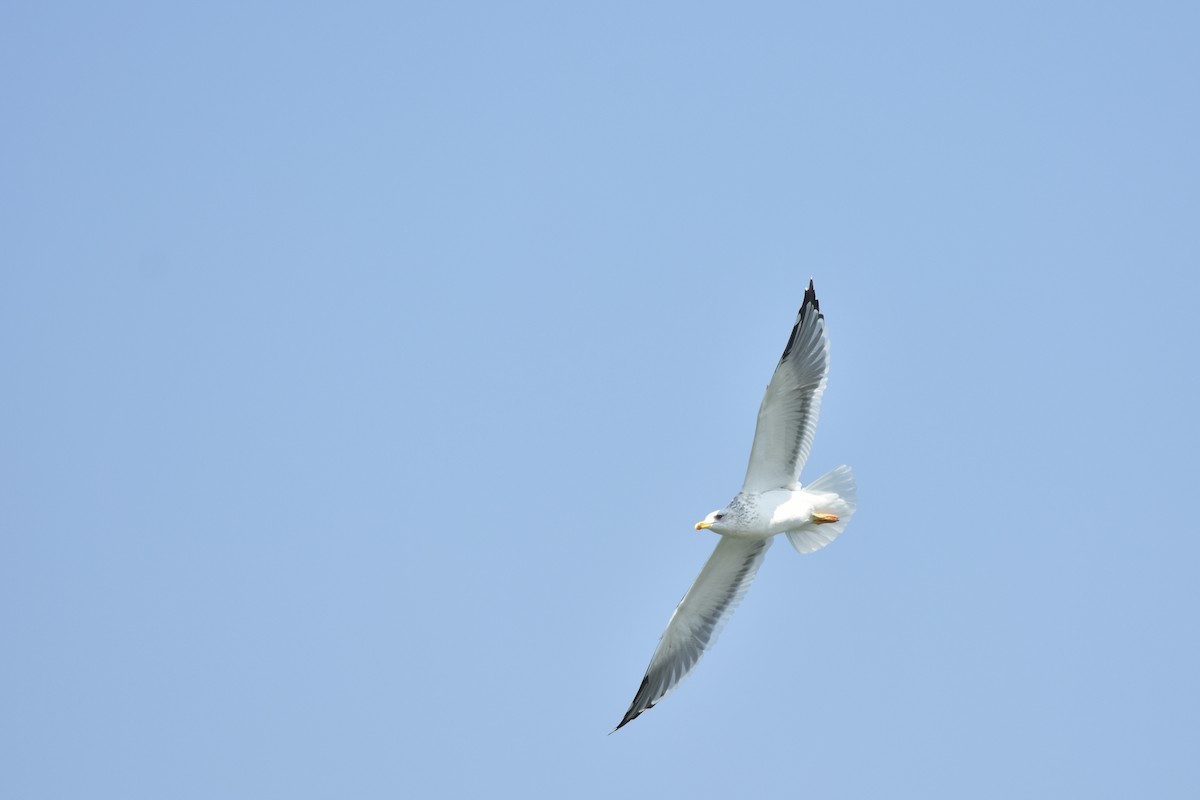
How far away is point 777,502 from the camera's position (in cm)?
1331

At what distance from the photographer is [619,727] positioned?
14008 mm

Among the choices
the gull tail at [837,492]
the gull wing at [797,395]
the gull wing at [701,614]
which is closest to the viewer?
the gull wing at [797,395]

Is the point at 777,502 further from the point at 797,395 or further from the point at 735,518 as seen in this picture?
the point at 797,395

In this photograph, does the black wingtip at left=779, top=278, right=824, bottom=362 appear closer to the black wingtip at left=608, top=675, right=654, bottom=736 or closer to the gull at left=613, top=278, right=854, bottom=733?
the gull at left=613, top=278, right=854, bottom=733

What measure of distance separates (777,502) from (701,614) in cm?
155

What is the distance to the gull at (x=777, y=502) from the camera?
13047 millimetres

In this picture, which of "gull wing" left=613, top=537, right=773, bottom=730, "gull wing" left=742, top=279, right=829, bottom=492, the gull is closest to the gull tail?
the gull

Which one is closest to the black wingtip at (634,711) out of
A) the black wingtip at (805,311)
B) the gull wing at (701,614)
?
the gull wing at (701,614)

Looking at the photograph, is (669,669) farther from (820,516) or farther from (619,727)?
(820,516)

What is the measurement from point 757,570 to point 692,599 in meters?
0.69

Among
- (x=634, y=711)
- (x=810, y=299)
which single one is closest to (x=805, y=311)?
(x=810, y=299)

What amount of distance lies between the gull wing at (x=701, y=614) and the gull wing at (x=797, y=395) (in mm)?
1067

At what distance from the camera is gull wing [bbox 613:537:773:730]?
45.6 feet

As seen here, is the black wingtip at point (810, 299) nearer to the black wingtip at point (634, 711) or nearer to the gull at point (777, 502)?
the gull at point (777, 502)
